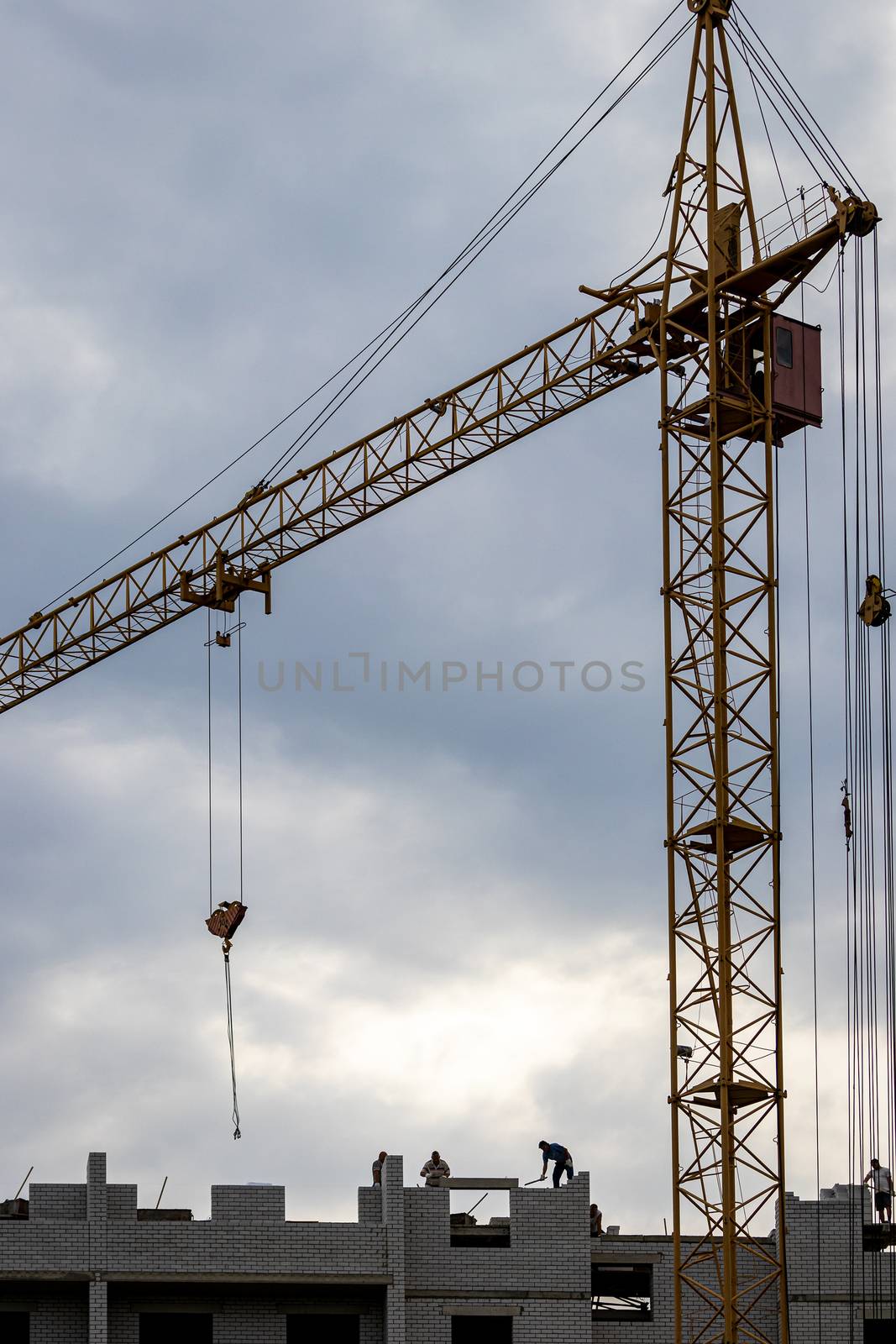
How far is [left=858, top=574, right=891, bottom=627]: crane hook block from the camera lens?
50188 mm

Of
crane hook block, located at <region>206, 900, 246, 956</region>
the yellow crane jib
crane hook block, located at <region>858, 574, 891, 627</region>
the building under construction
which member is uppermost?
the yellow crane jib

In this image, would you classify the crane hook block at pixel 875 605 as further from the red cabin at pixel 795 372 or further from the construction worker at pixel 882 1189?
the construction worker at pixel 882 1189

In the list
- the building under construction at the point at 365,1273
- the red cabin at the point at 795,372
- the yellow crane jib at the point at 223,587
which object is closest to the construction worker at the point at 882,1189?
the building under construction at the point at 365,1273

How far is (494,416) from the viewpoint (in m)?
56.1

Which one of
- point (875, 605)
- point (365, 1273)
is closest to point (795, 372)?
point (875, 605)

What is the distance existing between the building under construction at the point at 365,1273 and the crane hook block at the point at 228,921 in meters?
12.1

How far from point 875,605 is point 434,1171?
14.3m

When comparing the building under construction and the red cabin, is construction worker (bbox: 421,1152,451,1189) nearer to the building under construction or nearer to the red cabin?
the building under construction

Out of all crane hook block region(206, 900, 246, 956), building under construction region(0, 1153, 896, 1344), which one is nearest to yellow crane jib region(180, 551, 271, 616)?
crane hook block region(206, 900, 246, 956)

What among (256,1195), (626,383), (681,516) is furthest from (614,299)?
(256,1195)

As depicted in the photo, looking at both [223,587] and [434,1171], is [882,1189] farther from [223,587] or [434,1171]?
[223,587]

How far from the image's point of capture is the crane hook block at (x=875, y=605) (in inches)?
1976

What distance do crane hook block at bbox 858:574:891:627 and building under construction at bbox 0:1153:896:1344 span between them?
1153 cm

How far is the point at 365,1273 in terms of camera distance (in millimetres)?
45406
